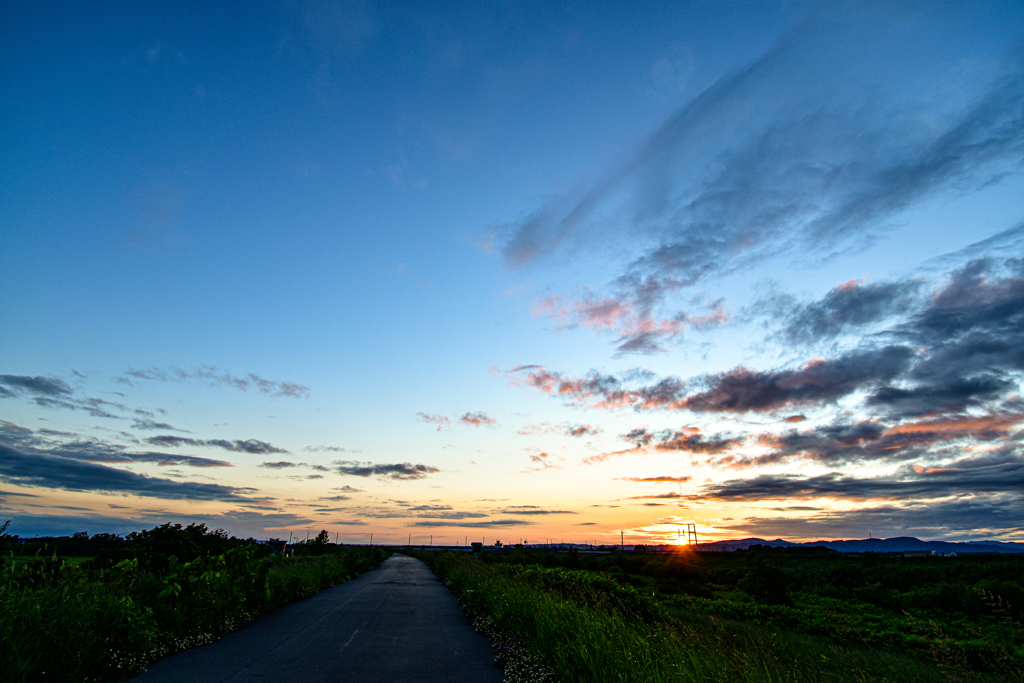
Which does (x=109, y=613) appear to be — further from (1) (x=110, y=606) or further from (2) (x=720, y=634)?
(2) (x=720, y=634)

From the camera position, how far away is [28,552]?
10383 millimetres

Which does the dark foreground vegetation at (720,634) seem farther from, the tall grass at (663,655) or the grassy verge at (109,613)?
the grassy verge at (109,613)

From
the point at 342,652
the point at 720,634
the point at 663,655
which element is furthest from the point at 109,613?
the point at 720,634

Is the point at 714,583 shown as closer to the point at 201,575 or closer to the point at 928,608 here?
the point at 928,608

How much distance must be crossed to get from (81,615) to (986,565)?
84.7m

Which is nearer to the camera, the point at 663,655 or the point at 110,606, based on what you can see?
the point at 663,655

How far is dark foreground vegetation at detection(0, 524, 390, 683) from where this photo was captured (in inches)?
276

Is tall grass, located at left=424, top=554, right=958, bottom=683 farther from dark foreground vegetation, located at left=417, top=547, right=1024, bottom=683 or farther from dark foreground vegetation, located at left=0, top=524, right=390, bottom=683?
dark foreground vegetation, located at left=0, top=524, right=390, bottom=683

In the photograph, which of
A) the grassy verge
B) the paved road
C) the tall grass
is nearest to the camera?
the tall grass

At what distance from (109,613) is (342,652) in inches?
159

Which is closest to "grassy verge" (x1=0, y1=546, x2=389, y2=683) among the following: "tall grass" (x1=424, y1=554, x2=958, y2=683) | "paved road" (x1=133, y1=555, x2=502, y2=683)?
"paved road" (x1=133, y1=555, x2=502, y2=683)

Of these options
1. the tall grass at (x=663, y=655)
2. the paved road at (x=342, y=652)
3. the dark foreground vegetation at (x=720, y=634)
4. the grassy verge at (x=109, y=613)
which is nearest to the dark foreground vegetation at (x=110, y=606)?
the grassy verge at (x=109, y=613)

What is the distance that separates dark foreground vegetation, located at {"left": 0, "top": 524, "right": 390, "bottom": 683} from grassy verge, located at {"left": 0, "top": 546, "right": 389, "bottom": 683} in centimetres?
2

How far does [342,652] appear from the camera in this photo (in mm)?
10062
